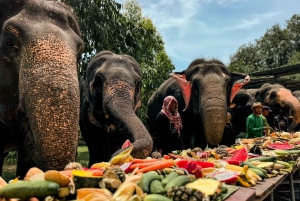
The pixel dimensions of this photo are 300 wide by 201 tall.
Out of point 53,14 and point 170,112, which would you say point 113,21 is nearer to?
point 170,112

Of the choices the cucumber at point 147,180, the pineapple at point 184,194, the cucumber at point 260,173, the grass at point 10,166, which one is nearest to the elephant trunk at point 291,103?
the grass at point 10,166

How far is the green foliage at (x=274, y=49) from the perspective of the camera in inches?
1860

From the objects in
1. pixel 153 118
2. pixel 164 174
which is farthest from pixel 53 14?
pixel 153 118

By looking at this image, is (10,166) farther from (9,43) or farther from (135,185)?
(135,185)

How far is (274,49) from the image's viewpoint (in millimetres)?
48938

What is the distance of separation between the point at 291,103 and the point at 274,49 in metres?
39.3

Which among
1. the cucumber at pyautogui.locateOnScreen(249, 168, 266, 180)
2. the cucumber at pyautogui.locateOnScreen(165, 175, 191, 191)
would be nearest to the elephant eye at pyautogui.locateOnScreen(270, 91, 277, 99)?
the cucumber at pyautogui.locateOnScreen(249, 168, 266, 180)

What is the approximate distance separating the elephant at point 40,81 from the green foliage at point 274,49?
42.5 metres

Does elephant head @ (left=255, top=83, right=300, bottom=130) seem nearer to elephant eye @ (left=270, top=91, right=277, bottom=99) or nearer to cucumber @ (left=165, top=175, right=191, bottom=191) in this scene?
elephant eye @ (left=270, top=91, right=277, bottom=99)

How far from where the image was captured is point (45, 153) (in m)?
3.18

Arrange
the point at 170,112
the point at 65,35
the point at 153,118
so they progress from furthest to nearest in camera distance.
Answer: the point at 153,118 < the point at 170,112 < the point at 65,35

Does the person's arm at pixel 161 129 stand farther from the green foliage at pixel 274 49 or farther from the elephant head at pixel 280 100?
the green foliage at pixel 274 49

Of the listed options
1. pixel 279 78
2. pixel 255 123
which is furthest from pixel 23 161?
pixel 279 78

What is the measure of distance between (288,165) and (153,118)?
21.4 ft
